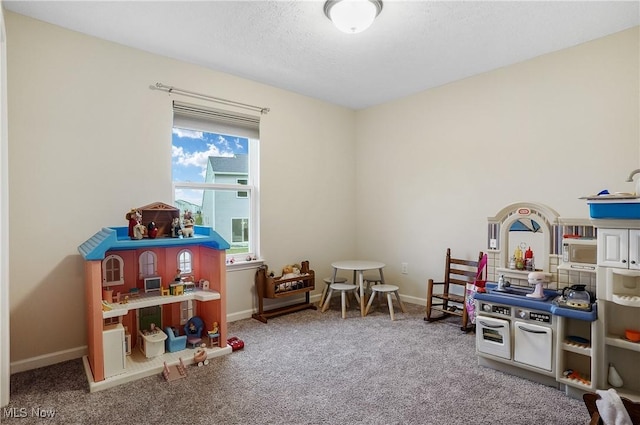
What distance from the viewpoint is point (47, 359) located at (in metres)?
2.50

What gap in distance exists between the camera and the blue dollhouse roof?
220 centimetres

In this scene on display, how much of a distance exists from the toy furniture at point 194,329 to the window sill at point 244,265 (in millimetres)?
726

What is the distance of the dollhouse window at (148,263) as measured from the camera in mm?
2721

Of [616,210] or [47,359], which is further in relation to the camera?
[47,359]

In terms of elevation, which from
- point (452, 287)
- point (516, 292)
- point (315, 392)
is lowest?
point (315, 392)

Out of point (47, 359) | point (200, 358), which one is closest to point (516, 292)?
point (200, 358)

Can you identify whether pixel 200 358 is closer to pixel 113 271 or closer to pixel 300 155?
pixel 113 271

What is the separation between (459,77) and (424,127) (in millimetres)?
619

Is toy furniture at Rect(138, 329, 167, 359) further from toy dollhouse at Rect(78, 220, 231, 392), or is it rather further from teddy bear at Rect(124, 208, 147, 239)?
teddy bear at Rect(124, 208, 147, 239)

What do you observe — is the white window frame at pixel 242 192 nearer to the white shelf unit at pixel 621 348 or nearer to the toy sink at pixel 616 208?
the toy sink at pixel 616 208

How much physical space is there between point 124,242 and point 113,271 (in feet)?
1.42

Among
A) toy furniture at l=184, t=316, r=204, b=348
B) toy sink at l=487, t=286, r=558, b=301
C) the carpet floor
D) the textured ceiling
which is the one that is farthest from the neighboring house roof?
toy sink at l=487, t=286, r=558, b=301

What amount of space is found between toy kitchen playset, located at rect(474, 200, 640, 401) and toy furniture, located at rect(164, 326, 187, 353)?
2169 millimetres

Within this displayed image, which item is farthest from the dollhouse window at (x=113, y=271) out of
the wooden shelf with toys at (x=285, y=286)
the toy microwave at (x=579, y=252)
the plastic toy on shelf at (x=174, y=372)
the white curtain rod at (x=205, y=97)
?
the toy microwave at (x=579, y=252)
